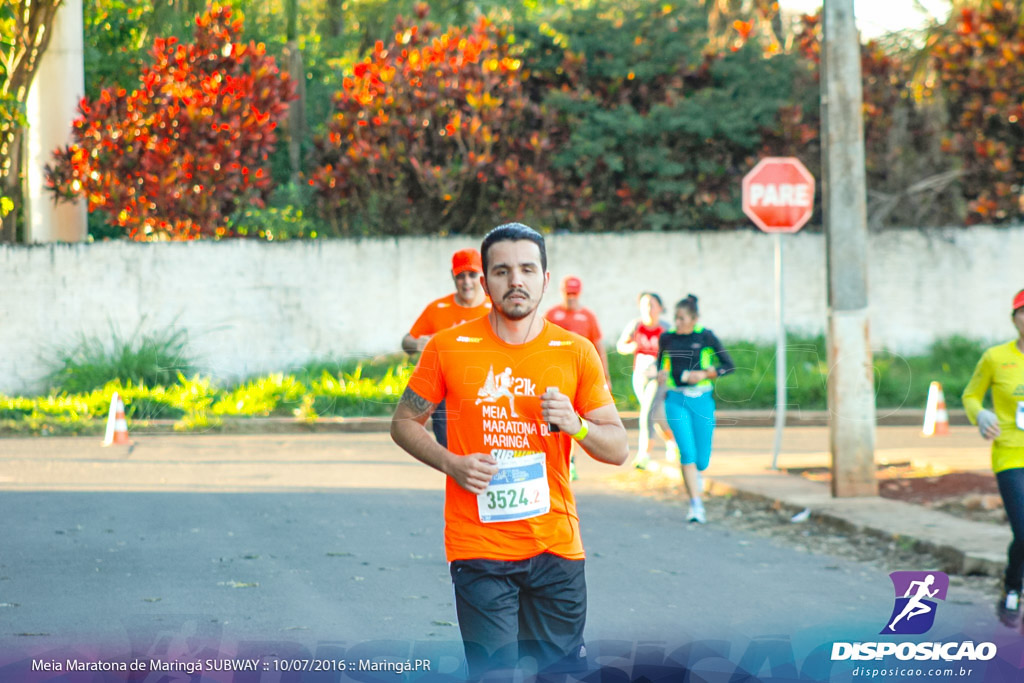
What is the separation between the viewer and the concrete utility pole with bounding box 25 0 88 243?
20500 millimetres

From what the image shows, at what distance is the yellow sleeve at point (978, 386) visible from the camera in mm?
7109

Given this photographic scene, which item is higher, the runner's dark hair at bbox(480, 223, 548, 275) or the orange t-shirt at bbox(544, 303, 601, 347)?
the runner's dark hair at bbox(480, 223, 548, 275)

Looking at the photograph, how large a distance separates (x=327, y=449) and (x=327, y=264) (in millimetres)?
6237

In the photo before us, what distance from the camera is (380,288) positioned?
21094 mm

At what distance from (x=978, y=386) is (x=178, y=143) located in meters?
15.8

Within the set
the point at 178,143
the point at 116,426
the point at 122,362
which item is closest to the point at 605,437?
the point at 116,426

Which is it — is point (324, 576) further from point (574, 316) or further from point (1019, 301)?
point (574, 316)

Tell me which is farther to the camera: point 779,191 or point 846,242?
point 779,191

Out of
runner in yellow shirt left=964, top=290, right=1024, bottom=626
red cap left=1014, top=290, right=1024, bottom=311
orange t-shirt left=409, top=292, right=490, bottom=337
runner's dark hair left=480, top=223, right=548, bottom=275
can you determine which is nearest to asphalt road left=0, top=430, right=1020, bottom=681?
runner in yellow shirt left=964, top=290, right=1024, bottom=626

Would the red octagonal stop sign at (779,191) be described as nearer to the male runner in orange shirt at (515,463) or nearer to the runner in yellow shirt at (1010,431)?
the runner in yellow shirt at (1010,431)

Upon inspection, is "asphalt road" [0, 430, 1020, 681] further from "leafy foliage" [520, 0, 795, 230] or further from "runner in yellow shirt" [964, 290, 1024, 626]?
"leafy foliage" [520, 0, 795, 230]

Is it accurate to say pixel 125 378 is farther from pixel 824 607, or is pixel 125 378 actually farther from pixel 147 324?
pixel 824 607

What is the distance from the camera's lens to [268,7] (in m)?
37.0

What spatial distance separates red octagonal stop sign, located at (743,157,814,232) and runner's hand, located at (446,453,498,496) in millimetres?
19106
